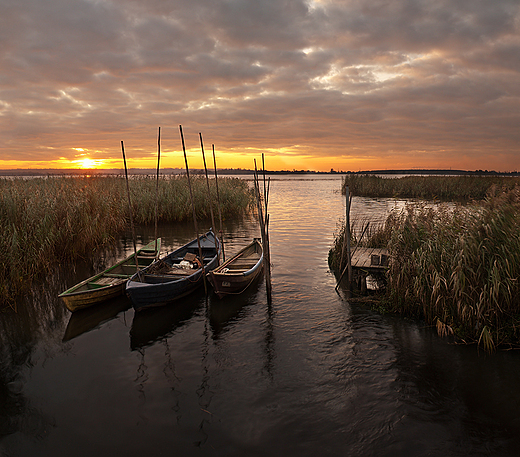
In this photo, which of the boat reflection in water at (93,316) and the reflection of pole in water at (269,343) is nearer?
the reflection of pole in water at (269,343)

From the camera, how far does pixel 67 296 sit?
889cm

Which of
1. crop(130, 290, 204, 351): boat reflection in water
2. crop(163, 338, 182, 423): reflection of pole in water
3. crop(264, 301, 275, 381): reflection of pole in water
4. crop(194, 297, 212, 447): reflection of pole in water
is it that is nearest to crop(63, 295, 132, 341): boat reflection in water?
crop(130, 290, 204, 351): boat reflection in water

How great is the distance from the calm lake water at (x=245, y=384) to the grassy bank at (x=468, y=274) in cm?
45

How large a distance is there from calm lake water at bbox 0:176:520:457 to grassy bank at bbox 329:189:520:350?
454 millimetres

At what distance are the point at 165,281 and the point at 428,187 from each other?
43664 millimetres

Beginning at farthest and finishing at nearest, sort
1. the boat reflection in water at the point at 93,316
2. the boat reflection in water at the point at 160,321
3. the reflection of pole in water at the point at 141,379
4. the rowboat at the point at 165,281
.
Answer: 1. the rowboat at the point at 165,281
2. the boat reflection in water at the point at 93,316
3. the boat reflection in water at the point at 160,321
4. the reflection of pole in water at the point at 141,379

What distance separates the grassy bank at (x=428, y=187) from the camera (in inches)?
1649

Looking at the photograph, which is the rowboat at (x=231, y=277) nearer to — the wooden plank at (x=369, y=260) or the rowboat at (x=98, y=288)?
the rowboat at (x=98, y=288)

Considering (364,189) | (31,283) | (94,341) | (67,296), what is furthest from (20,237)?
(364,189)

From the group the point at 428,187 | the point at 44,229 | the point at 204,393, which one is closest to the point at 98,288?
the point at 44,229

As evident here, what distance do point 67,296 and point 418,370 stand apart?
8.77 metres

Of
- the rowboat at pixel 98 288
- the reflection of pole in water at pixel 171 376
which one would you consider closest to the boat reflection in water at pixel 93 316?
the rowboat at pixel 98 288

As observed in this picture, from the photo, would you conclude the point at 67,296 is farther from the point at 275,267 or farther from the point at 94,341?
the point at 275,267

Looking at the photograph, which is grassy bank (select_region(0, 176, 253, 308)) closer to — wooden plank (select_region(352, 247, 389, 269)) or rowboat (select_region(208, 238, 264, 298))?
rowboat (select_region(208, 238, 264, 298))
